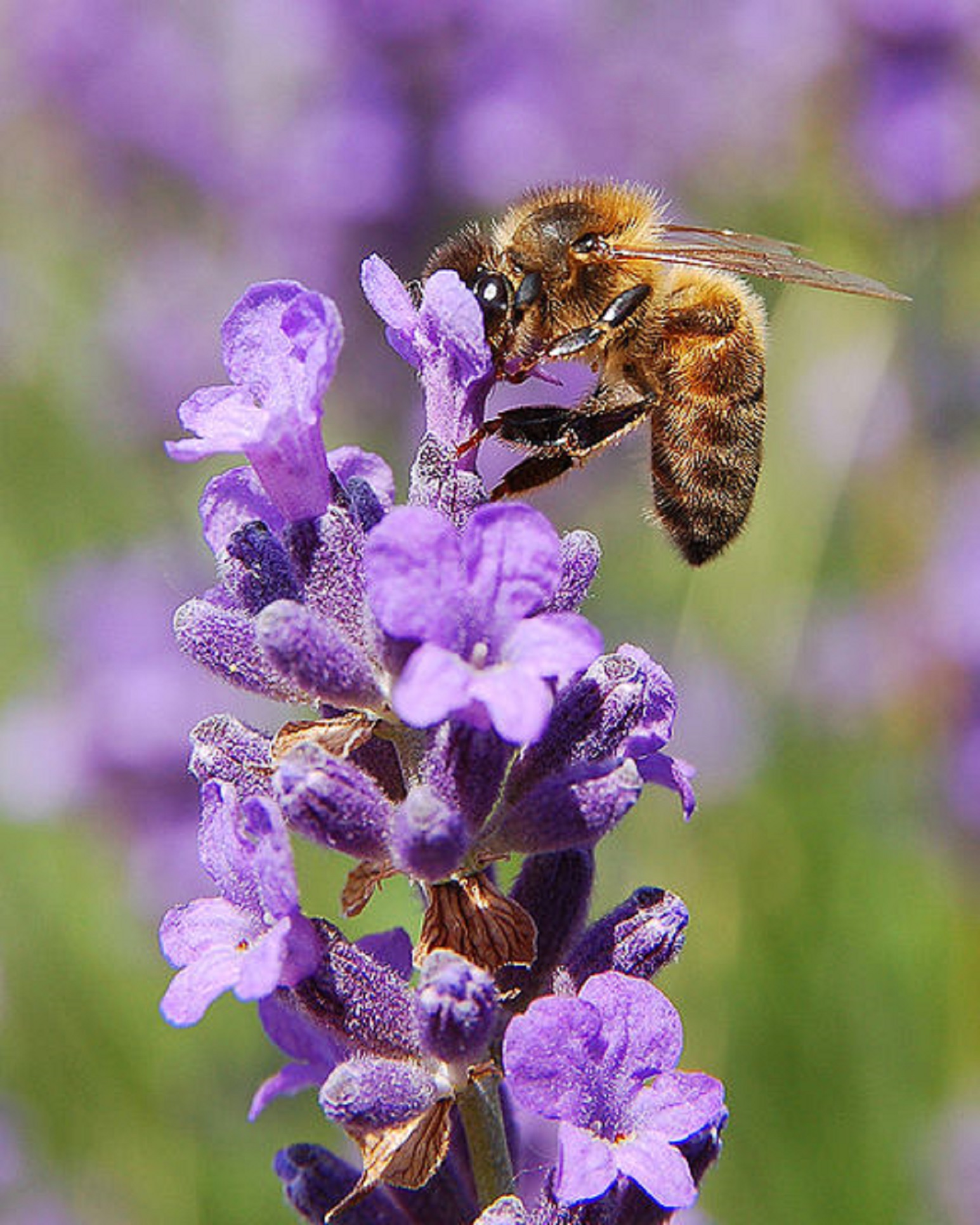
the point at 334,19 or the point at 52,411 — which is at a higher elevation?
the point at 334,19

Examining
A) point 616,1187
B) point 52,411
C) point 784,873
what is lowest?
point 784,873

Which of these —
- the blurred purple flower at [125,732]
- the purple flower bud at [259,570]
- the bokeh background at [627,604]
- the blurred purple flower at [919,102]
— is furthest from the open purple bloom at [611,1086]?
the blurred purple flower at [919,102]

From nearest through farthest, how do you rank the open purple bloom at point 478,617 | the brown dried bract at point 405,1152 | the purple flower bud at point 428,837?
1. the open purple bloom at point 478,617
2. the purple flower bud at point 428,837
3. the brown dried bract at point 405,1152

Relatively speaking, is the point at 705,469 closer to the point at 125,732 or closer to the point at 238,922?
the point at 238,922

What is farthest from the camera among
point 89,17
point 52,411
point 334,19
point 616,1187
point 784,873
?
point 52,411

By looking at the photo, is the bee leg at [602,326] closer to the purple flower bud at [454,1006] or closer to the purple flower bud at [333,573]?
the purple flower bud at [333,573]

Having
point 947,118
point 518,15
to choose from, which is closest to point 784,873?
point 947,118

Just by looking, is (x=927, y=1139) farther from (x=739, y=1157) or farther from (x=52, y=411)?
(x=52, y=411)
